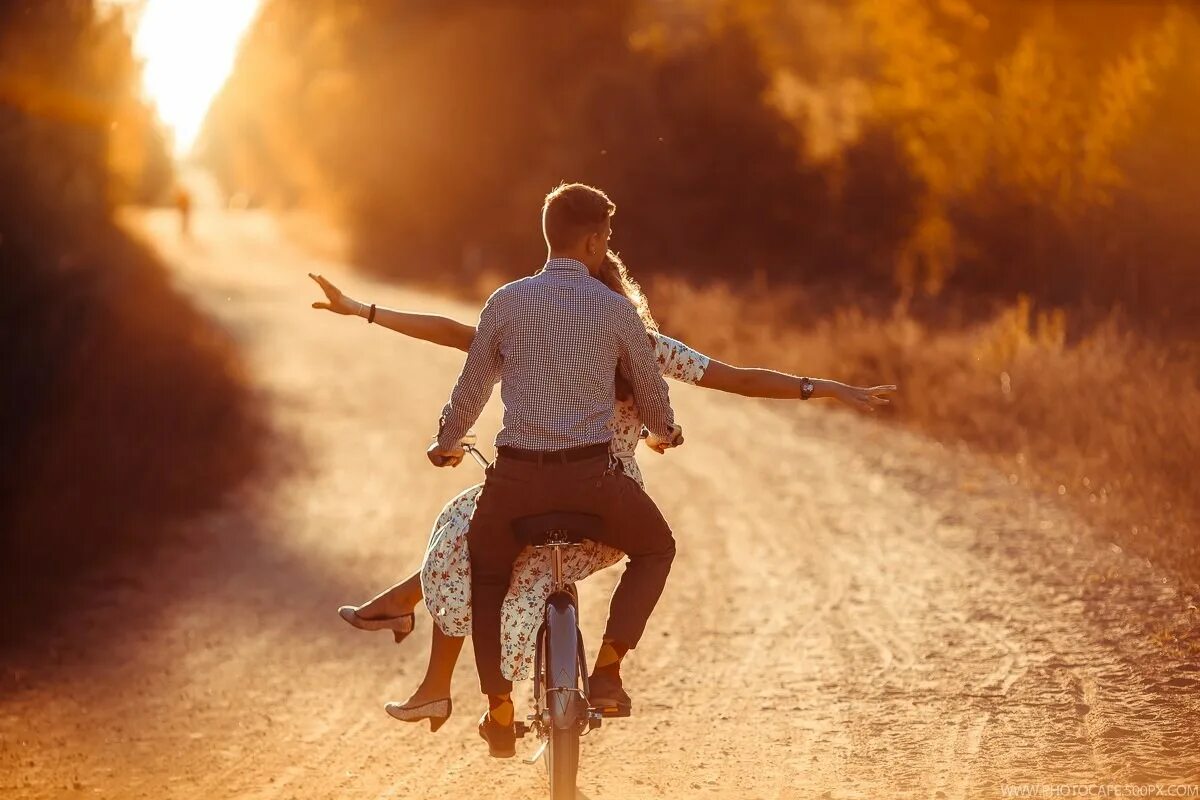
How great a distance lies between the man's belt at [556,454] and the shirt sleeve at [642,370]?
0.26 meters

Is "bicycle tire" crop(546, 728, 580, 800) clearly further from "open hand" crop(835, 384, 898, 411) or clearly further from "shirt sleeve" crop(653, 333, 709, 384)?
"open hand" crop(835, 384, 898, 411)

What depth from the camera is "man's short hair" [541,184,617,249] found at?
5117 millimetres

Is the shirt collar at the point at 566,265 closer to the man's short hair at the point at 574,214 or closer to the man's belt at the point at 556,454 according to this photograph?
the man's short hair at the point at 574,214

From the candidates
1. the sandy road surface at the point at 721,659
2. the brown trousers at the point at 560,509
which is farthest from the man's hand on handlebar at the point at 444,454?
the sandy road surface at the point at 721,659

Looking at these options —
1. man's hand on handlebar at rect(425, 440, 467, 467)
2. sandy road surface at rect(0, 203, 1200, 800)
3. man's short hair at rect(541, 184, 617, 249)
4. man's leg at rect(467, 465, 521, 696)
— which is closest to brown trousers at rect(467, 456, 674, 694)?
man's leg at rect(467, 465, 521, 696)

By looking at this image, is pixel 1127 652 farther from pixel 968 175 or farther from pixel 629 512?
pixel 968 175

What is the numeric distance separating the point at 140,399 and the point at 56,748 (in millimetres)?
7360

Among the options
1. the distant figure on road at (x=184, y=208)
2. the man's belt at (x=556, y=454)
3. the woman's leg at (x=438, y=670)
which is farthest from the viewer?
the distant figure on road at (x=184, y=208)

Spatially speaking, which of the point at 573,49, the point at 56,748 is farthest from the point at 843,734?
the point at 573,49

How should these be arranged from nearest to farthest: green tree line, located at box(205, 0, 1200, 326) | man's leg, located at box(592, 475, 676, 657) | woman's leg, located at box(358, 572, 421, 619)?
1. man's leg, located at box(592, 475, 676, 657)
2. woman's leg, located at box(358, 572, 421, 619)
3. green tree line, located at box(205, 0, 1200, 326)

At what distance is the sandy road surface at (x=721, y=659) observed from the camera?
656 centimetres

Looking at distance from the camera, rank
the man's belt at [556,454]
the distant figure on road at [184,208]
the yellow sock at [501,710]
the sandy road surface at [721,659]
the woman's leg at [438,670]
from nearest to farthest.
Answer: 1. the man's belt at [556,454]
2. the yellow sock at [501,710]
3. the woman's leg at [438,670]
4. the sandy road surface at [721,659]
5. the distant figure on road at [184,208]

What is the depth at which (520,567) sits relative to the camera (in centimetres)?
539

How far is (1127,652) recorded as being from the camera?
7.96 metres
